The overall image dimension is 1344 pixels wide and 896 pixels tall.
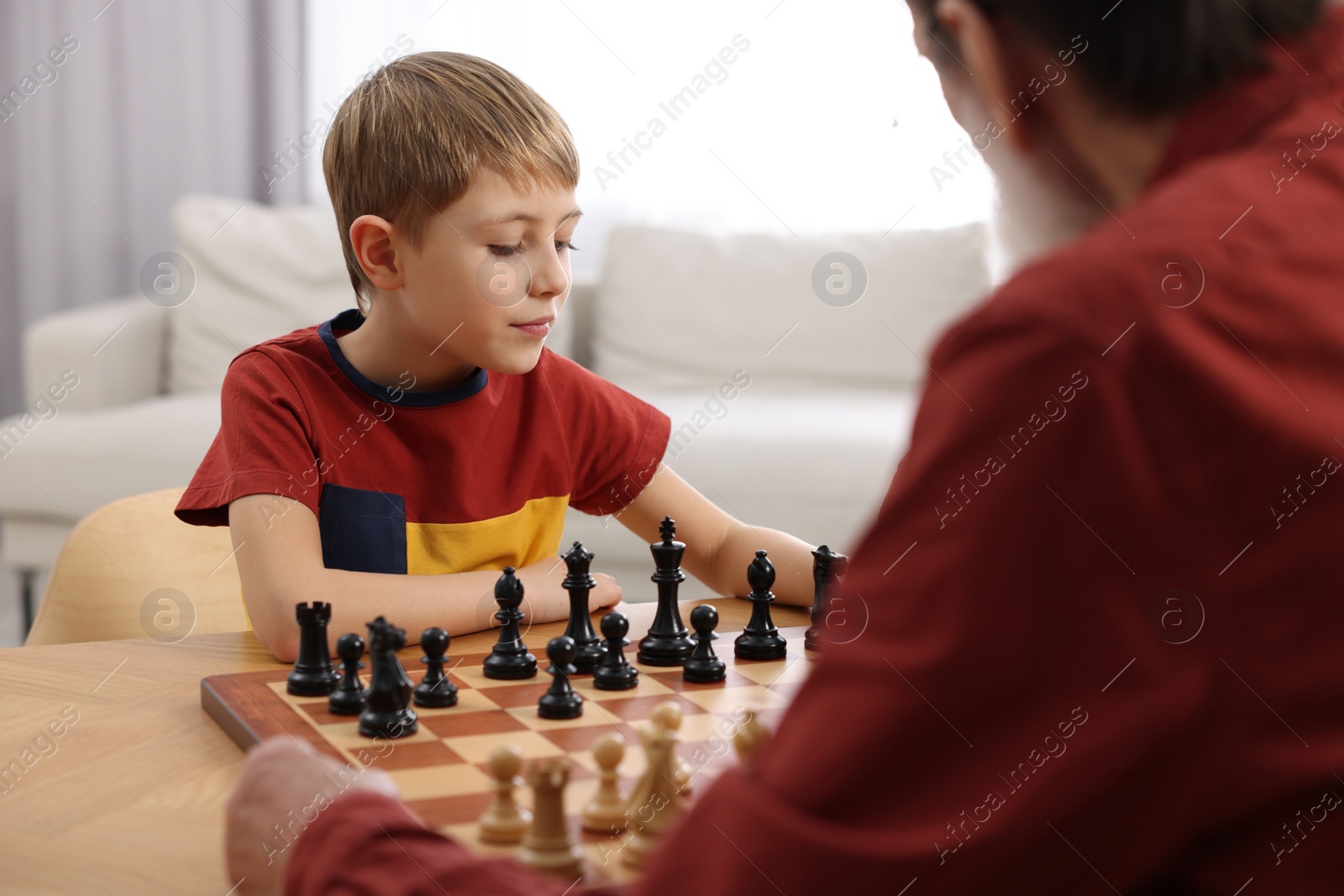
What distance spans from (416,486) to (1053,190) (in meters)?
1.11

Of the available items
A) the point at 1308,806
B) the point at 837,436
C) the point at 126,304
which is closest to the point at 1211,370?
the point at 1308,806

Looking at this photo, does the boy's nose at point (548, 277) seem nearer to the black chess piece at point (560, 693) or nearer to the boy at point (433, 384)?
the boy at point (433, 384)

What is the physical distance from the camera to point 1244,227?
55cm

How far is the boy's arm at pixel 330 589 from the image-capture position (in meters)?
1.34

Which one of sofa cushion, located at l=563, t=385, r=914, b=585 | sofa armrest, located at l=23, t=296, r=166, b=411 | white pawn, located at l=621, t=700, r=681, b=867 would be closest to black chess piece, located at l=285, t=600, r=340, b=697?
white pawn, located at l=621, t=700, r=681, b=867

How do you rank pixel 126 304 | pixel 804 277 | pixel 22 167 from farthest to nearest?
pixel 22 167, pixel 126 304, pixel 804 277

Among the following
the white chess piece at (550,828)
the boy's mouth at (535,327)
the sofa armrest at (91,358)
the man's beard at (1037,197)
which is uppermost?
the man's beard at (1037,197)

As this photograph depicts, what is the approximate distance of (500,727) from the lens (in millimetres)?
1036

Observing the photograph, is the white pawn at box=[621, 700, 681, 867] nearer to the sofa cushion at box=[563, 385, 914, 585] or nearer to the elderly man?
the elderly man

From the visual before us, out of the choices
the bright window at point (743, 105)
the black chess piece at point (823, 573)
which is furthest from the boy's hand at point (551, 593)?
the bright window at point (743, 105)

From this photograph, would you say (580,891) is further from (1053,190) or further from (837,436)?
(837,436)

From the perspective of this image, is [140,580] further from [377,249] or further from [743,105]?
[743,105]

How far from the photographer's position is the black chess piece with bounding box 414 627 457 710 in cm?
109

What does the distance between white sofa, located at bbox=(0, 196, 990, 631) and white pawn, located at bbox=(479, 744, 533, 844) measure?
2416 millimetres
